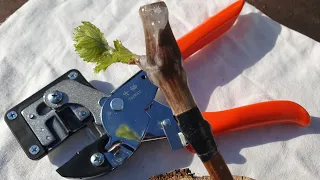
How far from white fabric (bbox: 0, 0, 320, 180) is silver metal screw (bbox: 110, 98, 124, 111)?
0.40 feet

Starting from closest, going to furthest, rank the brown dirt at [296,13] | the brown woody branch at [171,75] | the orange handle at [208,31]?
the brown woody branch at [171,75], the orange handle at [208,31], the brown dirt at [296,13]

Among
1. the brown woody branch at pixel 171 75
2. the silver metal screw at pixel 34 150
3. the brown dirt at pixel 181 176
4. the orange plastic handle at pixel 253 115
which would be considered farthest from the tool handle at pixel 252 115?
the silver metal screw at pixel 34 150

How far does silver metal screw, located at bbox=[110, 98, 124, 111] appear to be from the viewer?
96 centimetres

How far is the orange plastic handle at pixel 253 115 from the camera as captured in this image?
3.21 ft

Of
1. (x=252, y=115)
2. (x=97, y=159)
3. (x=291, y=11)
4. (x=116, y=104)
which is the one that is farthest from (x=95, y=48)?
(x=291, y=11)

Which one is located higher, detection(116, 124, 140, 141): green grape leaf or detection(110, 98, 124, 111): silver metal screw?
detection(110, 98, 124, 111): silver metal screw

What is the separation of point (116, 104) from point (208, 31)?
0.28 m

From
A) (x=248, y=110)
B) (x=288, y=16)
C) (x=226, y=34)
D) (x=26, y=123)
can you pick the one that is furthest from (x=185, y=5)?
(x=26, y=123)

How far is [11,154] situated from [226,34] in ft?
1.95

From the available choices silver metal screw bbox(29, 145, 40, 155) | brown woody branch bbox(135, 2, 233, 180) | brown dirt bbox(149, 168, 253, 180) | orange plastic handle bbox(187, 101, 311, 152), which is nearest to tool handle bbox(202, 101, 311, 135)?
orange plastic handle bbox(187, 101, 311, 152)

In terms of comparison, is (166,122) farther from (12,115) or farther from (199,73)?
(12,115)

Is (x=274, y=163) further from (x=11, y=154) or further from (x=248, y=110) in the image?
(x=11, y=154)

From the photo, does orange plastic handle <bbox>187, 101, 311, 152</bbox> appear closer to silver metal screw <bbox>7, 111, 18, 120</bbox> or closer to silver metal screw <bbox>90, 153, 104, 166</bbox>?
silver metal screw <bbox>90, 153, 104, 166</bbox>

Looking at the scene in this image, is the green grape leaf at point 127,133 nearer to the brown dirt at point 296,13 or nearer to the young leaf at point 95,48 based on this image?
the young leaf at point 95,48
